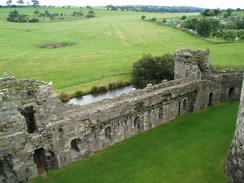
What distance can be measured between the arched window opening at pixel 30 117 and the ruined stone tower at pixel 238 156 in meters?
14.7

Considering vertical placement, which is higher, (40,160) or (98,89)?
(40,160)

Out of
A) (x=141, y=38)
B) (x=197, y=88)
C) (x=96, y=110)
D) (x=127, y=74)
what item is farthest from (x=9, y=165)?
(x=141, y=38)

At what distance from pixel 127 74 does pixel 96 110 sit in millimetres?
33359

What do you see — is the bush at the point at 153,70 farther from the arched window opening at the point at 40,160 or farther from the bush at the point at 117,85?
the arched window opening at the point at 40,160

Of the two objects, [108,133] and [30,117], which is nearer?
[30,117]

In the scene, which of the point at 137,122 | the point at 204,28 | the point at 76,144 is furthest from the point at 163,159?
the point at 204,28

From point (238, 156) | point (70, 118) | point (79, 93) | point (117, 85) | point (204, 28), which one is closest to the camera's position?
point (238, 156)

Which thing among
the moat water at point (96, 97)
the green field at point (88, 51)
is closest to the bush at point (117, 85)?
the moat water at point (96, 97)

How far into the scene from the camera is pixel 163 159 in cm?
2678

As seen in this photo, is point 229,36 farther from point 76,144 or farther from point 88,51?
point 76,144

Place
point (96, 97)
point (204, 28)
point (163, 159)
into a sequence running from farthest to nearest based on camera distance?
point (204, 28), point (96, 97), point (163, 159)

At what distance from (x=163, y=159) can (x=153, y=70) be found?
1043 inches

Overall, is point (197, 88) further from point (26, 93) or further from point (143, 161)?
point (26, 93)

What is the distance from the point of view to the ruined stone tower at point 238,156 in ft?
71.0
